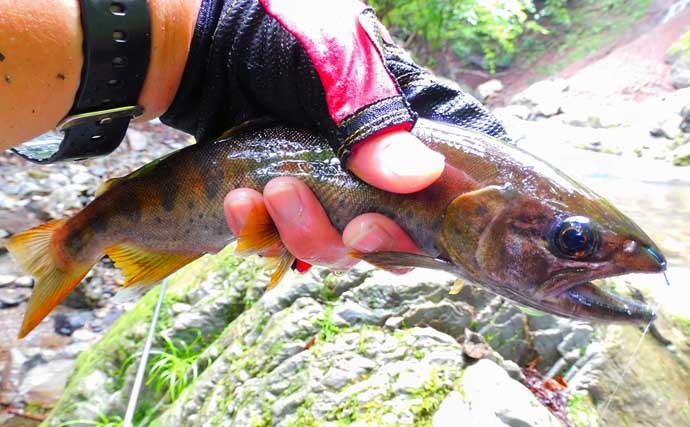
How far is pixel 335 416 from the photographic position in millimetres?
3029

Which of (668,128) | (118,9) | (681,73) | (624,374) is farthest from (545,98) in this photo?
(118,9)

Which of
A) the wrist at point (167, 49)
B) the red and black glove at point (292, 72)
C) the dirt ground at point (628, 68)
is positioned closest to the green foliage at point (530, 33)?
the dirt ground at point (628, 68)

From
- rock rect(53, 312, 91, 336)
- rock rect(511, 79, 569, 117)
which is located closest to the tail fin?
rock rect(53, 312, 91, 336)

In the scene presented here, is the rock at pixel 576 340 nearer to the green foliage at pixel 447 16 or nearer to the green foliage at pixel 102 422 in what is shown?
the green foliage at pixel 102 422

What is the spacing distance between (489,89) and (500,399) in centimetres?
2260

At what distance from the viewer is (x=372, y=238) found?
208 cm

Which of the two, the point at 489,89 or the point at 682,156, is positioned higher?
the point at 682,156

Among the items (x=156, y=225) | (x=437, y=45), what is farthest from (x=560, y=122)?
(x=156, y=225)

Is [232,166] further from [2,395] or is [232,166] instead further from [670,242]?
[670,242]

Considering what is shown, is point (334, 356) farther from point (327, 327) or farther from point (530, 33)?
point (530, 33)

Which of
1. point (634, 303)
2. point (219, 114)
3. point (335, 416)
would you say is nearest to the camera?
point (634, 303)

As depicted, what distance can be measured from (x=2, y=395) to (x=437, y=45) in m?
17.5

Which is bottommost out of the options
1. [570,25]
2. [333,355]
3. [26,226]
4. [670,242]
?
[570,25]

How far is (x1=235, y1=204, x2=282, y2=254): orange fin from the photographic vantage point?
222 cm
